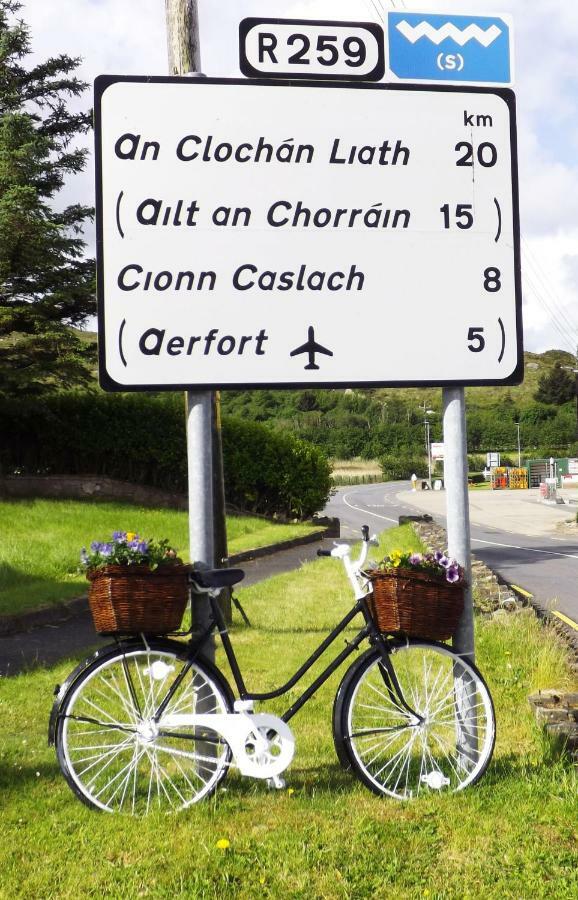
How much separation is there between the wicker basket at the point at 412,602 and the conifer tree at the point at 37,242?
13.9 metres

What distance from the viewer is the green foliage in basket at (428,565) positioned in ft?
13.0

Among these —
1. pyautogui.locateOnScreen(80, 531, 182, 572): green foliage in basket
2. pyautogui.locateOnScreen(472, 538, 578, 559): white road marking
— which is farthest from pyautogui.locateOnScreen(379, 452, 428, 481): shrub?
pyautogui.locateOnScreen(80, 531, 182, 572): green foliage in basket

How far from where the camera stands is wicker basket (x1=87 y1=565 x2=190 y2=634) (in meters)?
3.74

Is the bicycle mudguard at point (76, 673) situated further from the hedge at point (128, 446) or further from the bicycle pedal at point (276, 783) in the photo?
the hedge at point (128, 446)

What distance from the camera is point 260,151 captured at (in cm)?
424

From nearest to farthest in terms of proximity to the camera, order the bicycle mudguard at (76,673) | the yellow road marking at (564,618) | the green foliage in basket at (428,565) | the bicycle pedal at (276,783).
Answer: the bicycle mudguard at (76,673)
the bicycle pedal at (276,783)
the green foliage in basket at (428,565)
the yellow road marking at (564,618)

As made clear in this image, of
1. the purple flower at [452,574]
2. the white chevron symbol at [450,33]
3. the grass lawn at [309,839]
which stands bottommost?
the grass lawn at [309,839]

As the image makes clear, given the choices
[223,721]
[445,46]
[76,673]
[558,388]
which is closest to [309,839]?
[223,721]

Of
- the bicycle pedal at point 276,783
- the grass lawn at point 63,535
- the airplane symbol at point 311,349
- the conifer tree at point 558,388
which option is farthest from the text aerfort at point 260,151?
the conifer tree at point 558,388

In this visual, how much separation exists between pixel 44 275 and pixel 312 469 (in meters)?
8.34

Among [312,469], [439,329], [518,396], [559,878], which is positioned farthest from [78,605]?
[518,396]

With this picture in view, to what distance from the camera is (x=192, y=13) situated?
7766 mm

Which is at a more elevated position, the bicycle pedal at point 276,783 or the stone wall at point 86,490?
the stone wall at point 86,490

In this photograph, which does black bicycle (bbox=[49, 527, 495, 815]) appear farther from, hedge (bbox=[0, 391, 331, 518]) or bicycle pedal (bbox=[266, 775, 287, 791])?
hedge (bbox=[0, 391, 331, 518])
